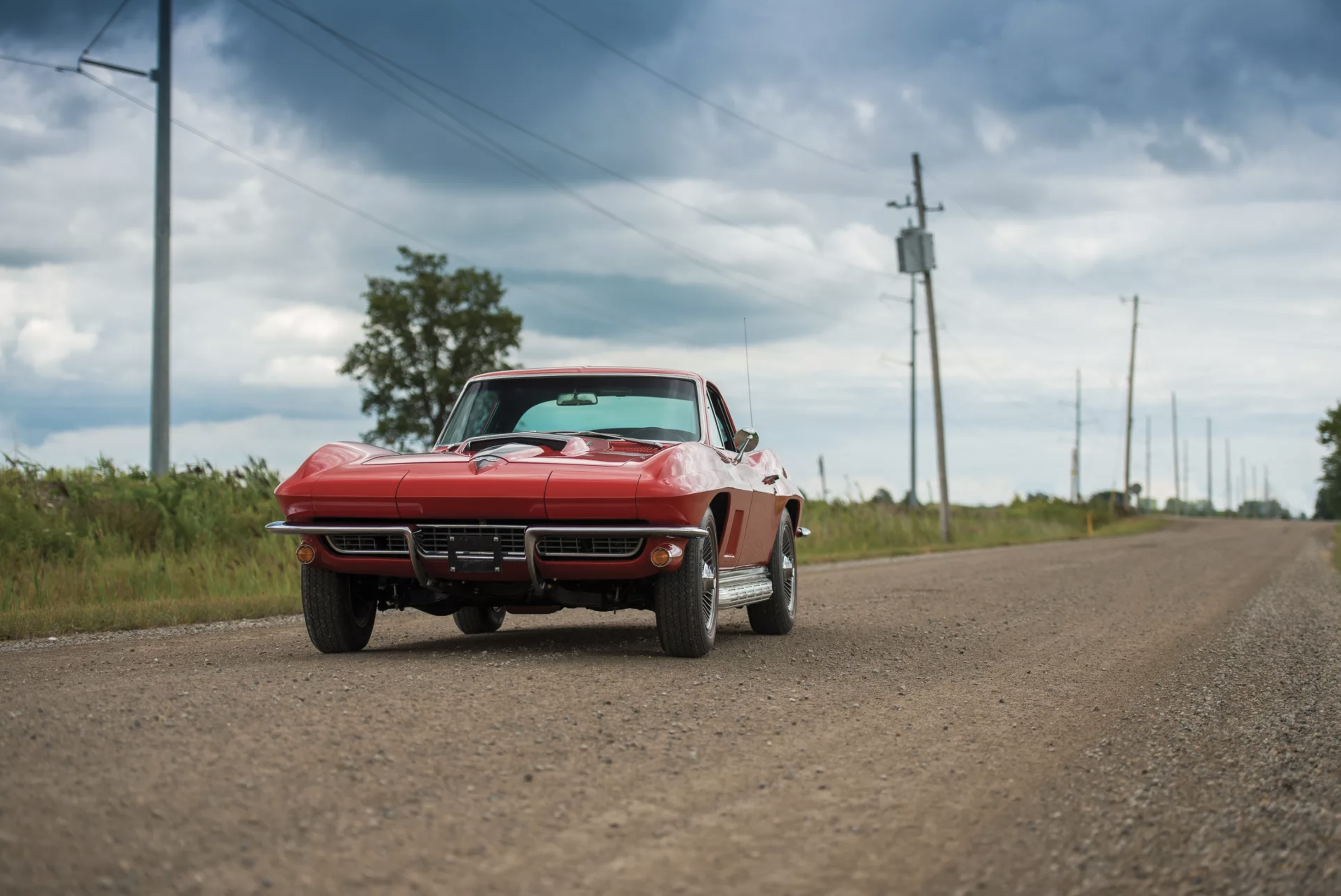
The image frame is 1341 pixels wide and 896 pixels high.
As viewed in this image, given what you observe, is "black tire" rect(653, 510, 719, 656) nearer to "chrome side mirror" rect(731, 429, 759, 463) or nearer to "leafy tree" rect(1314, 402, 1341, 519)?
"chrome side mirror" rect(731, 429, 759, 463)

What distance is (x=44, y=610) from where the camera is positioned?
10102 millimetres

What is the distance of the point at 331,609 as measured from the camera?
7352 mm

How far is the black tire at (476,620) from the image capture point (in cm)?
923

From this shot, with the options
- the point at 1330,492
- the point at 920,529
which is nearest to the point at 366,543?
the point at 920,529

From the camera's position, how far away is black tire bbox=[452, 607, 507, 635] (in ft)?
30.3

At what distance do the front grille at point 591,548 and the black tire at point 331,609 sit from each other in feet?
4.32

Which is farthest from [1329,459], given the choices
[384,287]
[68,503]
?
[68,503]

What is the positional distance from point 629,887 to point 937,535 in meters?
32.7

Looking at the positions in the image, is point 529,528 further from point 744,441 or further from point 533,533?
point 744,441

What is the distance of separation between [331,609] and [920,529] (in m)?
28.0

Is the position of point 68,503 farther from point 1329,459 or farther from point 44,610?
point 1329,459

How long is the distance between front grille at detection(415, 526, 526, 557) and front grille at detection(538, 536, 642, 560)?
120 millimetres

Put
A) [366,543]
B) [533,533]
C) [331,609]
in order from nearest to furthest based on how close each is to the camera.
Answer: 1. [533,533]
2. [366,543]
3. [331,609]

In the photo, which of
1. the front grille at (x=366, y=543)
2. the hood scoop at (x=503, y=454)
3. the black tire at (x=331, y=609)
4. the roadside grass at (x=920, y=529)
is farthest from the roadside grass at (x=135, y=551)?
the roadside grass at (x=920, y=529)
